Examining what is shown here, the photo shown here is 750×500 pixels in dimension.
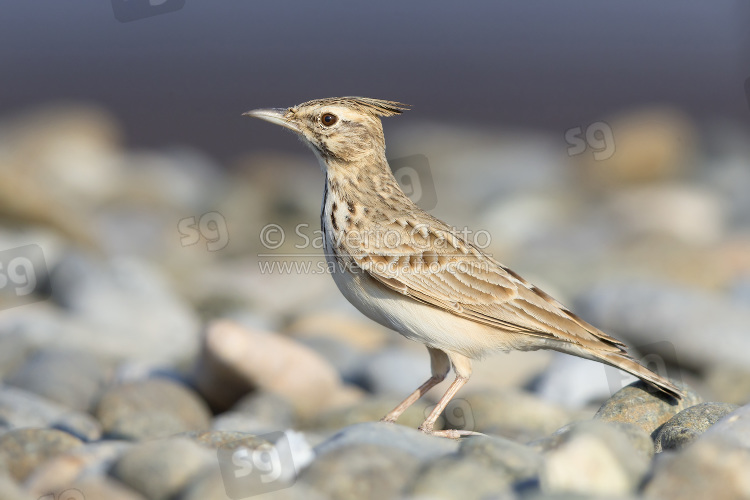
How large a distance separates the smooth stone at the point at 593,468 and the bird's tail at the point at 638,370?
1.66 m

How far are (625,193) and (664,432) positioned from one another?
14014 mm

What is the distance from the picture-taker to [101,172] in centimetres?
2109

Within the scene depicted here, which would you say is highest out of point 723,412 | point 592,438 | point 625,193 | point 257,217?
point 592,438

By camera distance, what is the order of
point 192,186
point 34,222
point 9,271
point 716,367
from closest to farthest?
point 716,367 < point 9,271 < point 34,222 < point 192,186

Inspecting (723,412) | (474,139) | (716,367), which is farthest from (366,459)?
(474,139)

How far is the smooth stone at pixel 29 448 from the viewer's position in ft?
15.8

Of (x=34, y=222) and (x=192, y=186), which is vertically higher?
(x=34, y=222)

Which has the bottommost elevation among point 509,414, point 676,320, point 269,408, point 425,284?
point 676,320

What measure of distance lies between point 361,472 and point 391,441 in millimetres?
405

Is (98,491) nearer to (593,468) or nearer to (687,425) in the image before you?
(593,468)

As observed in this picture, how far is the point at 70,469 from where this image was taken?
445cm

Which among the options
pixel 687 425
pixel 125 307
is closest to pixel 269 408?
pixel 687 425

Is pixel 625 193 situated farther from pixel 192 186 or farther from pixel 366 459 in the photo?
pixel 366 459

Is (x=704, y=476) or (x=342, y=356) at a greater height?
(x=704, y=476)
